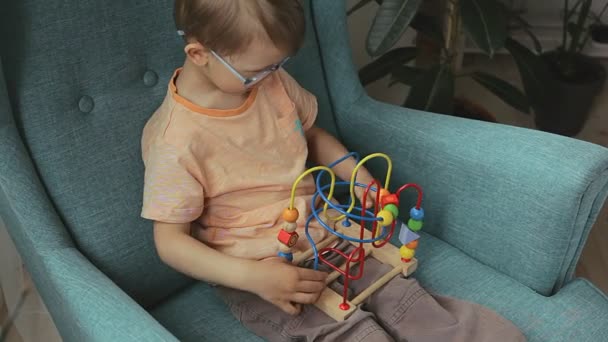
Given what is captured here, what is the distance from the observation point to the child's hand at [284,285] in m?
0.92

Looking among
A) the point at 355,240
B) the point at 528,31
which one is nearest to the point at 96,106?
the point at 355,240

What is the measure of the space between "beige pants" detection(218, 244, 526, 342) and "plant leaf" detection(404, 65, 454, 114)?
28.0 inches

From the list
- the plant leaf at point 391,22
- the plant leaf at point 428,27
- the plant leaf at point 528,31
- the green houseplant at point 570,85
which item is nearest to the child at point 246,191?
the plant leaf at point 391,22

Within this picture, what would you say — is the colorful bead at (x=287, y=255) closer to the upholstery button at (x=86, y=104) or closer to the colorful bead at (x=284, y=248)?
the colorful bead at (x=284, y=248)

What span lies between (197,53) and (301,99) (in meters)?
0.29

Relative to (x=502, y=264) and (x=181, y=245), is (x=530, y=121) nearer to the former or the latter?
(x=502, y=264)

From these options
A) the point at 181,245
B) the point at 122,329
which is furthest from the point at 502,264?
the point at 122,329

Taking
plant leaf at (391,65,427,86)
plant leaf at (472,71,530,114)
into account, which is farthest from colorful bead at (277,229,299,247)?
plant leaf at (472,71,530,114)

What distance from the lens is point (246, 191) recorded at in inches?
40.7

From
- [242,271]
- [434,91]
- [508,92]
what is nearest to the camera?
[242,271]

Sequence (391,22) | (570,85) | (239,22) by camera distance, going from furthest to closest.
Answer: (570,85), (391,22), (239,22)

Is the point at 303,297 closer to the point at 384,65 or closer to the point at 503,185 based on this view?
the point at 503,185

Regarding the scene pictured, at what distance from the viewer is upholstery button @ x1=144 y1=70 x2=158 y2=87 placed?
1.10 meters

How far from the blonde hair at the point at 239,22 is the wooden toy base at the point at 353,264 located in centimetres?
35
